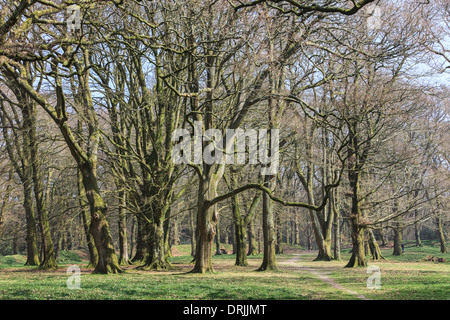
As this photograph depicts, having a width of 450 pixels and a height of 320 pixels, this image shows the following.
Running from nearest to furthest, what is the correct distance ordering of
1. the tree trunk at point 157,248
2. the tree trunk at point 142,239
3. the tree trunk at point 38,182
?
1. the tree trunk at point 157,248
2. the tree trunk at point 38,182
3. the tree trunk at point 142,239

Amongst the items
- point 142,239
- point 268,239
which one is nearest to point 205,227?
point 268,239

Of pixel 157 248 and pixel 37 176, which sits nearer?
pixel 157 248

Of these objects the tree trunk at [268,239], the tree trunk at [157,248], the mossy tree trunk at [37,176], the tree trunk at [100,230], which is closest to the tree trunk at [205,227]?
the tree trunk at [157,248]

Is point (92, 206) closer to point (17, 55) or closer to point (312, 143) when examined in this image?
point (17, 55)

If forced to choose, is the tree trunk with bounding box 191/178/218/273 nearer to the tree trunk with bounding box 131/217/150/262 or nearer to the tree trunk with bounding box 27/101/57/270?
the tree trunk with bounding box 131/217/150/262

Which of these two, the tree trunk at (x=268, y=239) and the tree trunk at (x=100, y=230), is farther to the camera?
the tree trunk at (x=268, y=239)

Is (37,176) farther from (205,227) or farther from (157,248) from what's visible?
(205,227)

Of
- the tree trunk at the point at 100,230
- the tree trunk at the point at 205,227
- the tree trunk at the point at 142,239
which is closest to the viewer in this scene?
the tree trunk at the point at 100,230

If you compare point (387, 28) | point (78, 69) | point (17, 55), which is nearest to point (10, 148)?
point (78, 69)

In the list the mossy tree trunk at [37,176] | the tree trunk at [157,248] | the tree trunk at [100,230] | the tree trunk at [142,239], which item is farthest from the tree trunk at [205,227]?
the mossy tree trunk at [37,176]

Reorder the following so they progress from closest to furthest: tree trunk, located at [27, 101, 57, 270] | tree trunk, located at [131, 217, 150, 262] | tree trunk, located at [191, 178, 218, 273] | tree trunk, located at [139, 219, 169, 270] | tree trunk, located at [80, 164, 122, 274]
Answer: tree trunk, located at [80, 164, 122, 274] → tree trunk, located at [191, 178, 218, 273] → tree trunk, located at [139, 219, 169, 270] → tree trunk, located at [27, 101, 57, 270] → tree trunk, located at [131, 217, 150, 262]

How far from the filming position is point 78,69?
1730 cm

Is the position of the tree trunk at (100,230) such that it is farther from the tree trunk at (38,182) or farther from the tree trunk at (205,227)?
the tree trunk at (38,182)

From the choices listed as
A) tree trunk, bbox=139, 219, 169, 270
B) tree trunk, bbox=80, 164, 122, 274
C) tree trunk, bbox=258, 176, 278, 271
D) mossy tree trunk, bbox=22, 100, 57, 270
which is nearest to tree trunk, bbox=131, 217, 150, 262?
Answer: tree trunk, bbox=139, 219, 169, 270
